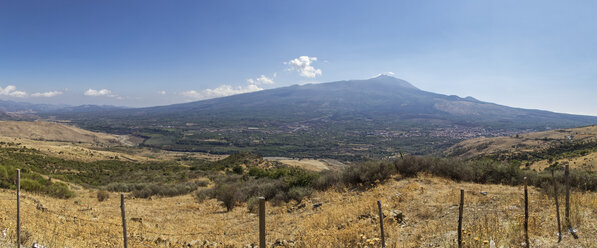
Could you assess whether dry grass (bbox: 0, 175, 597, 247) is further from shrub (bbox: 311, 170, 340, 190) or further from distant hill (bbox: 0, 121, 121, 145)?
distant hill (bbox: 0, 121, 121, 145)

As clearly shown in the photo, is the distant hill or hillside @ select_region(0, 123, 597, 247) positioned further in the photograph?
the distant hill

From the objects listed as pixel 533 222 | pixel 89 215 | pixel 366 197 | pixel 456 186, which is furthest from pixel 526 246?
pixel 89 215

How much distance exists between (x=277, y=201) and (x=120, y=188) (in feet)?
39.3

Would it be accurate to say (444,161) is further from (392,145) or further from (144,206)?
(392,145)

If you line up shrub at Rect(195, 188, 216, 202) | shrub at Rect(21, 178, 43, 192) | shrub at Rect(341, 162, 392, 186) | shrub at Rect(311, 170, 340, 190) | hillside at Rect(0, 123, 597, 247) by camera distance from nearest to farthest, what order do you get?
hillside at Rect(0, 123, 597, 247)
shrub at Rect(21, 178, 43, 192)
shrub at Rect(341, 162, 392, 186)
shrub at Rect(311, 170, 340, 190)
shrub at Rect(195, 188, 216, 202)

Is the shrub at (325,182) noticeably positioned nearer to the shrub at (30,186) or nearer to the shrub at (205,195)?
the shrub at (205,195)

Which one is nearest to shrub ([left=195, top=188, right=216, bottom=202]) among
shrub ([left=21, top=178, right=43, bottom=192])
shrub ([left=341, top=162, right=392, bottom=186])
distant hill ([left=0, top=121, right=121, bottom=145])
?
shrub ([left=21, top=178, right=43, bottom=192])

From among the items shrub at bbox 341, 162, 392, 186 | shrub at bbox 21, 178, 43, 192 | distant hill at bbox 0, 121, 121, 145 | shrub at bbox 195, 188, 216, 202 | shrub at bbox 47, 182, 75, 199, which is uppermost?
shrub at bbox 341, 162, 392, 186

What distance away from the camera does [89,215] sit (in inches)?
392

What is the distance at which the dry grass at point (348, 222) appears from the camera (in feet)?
19.4

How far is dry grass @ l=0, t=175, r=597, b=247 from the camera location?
5914mm

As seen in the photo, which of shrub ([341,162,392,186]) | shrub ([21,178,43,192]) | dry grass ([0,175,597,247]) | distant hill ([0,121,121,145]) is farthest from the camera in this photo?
distant hill ([0,121,121,145])

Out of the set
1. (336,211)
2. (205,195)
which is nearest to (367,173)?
(336,211)

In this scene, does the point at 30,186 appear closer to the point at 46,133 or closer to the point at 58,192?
the point at 58,192
